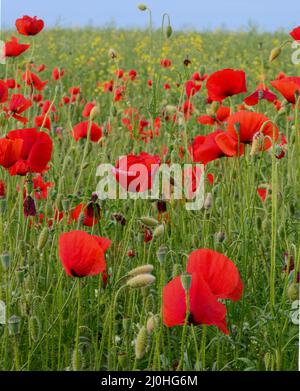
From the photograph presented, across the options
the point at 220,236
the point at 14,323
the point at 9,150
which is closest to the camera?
the point at 14,323

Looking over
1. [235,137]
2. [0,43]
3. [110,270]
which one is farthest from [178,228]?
[0,43]

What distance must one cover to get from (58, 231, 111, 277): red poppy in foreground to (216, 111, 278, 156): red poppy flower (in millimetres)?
558

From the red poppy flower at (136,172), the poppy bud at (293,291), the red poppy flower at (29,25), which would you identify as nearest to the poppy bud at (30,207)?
the red poppy flower at (136,172)

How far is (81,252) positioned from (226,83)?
0.85 meters

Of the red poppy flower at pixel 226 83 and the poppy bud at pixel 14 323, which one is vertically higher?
Result: the red poppy flower at pixel 226 83

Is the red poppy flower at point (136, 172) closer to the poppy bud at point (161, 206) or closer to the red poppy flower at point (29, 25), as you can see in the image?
the poppy bud at point (161, 206)

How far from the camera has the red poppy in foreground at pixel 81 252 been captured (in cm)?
116

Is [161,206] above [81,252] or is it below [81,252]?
above

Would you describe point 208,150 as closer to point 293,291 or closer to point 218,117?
point 293,291

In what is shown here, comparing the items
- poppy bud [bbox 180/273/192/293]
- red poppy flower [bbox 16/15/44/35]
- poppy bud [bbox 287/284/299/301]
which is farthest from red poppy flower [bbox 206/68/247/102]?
poppy bud [bbox 180/273/192/293]

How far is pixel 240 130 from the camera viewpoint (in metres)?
1.63

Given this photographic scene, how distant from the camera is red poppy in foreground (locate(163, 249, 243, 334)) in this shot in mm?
1102

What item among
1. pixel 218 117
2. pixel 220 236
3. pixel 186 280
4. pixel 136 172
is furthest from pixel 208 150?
pixel 186 280

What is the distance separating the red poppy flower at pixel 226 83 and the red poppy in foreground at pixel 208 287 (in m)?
0.82
